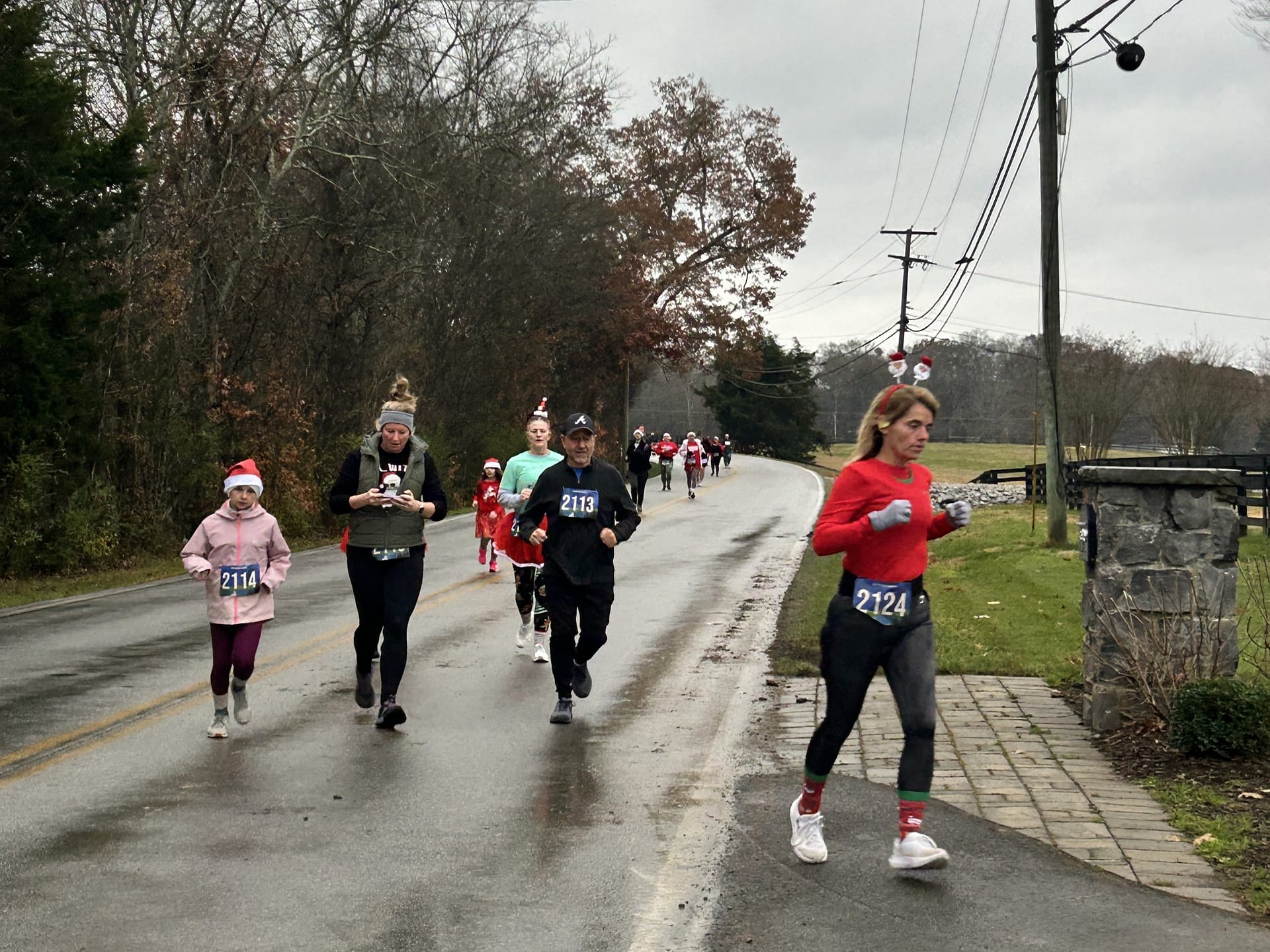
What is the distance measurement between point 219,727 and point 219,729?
0.7 inches

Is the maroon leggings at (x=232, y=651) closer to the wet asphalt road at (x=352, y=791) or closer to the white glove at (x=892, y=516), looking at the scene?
the wet asphalt road at (x=352, y=791)

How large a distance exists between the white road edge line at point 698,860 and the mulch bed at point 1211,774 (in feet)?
6.54

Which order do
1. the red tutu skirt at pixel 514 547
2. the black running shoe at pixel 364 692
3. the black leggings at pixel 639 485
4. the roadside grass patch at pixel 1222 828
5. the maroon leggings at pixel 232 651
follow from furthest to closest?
the black leggings at pixel 639 485, the red tutu skirt at pixel 514 547, the black running shoe at pixel 364 692, the maroon leggings at pixel 232 651, the roadside grass patch at pixel 1222 828

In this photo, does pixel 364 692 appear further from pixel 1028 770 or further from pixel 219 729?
pixel 1028 770

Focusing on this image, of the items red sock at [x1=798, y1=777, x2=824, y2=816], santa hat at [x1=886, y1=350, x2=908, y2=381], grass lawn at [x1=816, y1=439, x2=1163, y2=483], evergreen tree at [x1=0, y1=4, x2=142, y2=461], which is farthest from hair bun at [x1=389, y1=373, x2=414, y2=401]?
grass lawn at [x1=816, y1=439, x2=1163, y2=483]

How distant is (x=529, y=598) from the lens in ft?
38.2

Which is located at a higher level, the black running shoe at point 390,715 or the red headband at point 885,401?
the red headband at point 885,401

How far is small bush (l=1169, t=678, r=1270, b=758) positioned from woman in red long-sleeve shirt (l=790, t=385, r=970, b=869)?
2.27m

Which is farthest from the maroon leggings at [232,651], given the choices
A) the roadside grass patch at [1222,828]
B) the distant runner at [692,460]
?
the distant runner at [692,460]

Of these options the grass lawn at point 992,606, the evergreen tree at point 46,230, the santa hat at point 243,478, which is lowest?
the grass lawn at point 992,606

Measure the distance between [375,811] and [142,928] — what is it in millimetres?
1752

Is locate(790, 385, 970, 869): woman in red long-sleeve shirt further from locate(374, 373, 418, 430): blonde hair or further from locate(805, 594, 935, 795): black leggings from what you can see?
locate(374, 373, 418, 430): blonde hair

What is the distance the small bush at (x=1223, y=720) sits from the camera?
7359 millimetres

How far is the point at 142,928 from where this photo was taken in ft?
16.4
